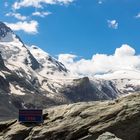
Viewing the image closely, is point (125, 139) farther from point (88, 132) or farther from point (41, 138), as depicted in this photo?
point (41, 138)

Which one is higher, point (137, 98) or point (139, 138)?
point (137, 98)

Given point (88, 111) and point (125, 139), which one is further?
point (88, 111)

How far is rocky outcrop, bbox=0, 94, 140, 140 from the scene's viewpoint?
150 ft

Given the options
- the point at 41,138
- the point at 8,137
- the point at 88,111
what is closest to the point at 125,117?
the point at 88,111

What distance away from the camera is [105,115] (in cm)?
4672

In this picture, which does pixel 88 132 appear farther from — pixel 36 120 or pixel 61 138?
pixel 36 120

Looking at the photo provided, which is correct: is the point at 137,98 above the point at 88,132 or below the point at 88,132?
above

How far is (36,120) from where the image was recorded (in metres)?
51.5

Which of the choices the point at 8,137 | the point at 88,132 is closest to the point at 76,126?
the point at 88,132

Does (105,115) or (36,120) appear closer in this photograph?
(105,115)

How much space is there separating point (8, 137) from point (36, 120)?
3854mm

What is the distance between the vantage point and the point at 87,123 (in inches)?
1855

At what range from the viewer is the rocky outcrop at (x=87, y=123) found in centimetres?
4572

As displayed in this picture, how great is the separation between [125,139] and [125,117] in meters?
2.26
